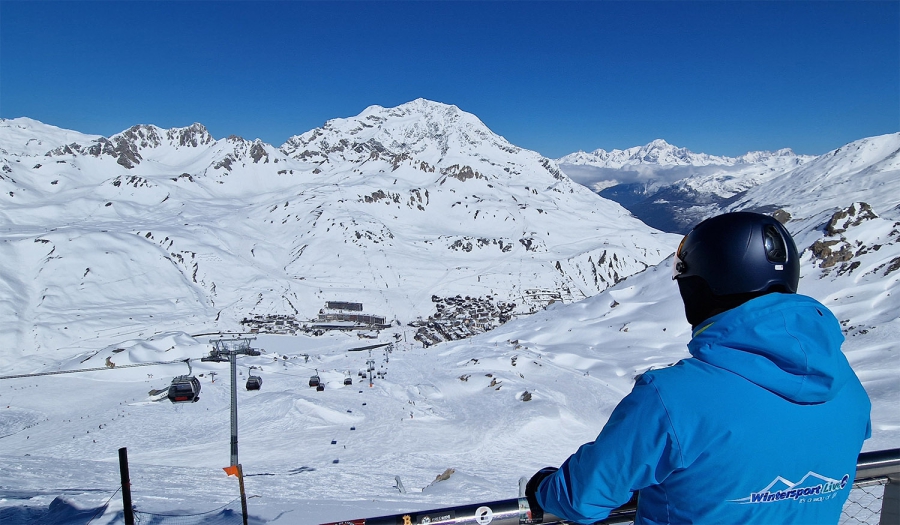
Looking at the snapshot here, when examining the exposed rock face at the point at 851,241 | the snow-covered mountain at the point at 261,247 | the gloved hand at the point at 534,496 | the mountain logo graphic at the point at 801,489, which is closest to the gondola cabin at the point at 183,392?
the gloved hand at the point at 534,496

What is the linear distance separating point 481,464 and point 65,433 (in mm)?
A: 20472

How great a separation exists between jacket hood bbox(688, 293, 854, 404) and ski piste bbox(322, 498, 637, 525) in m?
1.21

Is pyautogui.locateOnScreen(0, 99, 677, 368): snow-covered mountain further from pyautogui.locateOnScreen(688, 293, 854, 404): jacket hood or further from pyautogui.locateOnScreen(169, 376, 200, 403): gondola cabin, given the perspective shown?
pyautogui.locateOnScreen(688, 293, 854, 404): jacket hood

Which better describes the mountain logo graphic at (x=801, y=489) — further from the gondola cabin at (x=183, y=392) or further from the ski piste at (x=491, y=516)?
the gondola cabin at (x=183, y=392)

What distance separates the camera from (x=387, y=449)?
22344 millimetres

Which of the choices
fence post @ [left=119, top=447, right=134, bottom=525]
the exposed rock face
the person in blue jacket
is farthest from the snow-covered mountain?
the person in blue jacket

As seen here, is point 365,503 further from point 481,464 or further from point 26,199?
point 26,199

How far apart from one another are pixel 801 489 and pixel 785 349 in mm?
548

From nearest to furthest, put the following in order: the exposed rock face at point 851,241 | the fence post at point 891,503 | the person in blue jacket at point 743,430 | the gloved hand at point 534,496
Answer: the person in blue jacket at point 743,430 < the gloved hand at point 534,496 < the fence post at point 891,503 < the exposed rock face at point 851,241

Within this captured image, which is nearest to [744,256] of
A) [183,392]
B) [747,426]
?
[747,426]

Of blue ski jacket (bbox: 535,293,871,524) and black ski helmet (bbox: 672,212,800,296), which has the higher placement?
black ski helmet (bbox: 672,212,800,296)

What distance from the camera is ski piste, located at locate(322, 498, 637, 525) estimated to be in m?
2.52

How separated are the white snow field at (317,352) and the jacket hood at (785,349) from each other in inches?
320

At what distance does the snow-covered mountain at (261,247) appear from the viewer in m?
87.9
